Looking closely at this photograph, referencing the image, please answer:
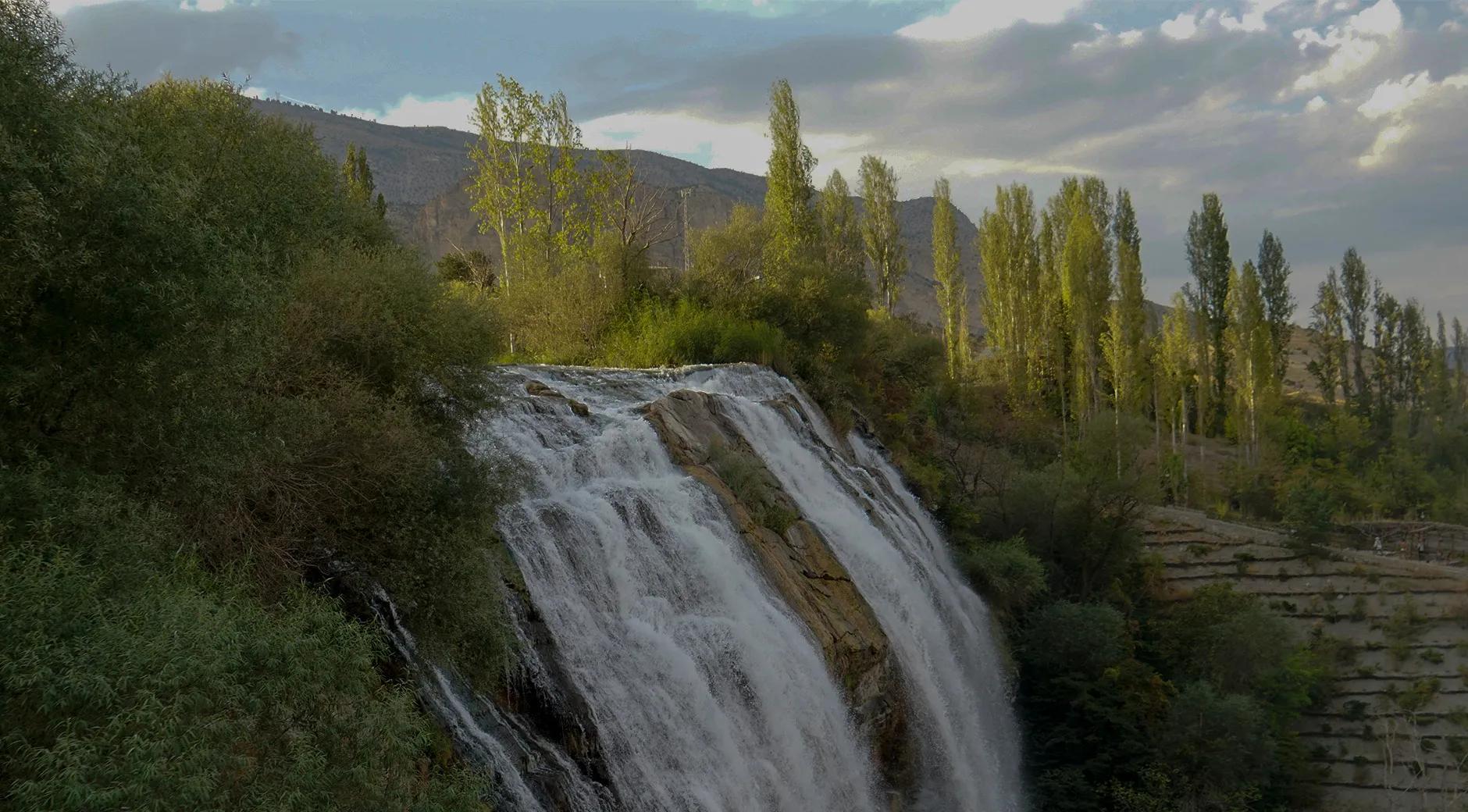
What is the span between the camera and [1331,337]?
5091 centimetres

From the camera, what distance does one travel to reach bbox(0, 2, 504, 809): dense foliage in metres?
4.70

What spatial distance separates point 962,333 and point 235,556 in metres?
Result: 39.7

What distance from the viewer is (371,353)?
1005cm

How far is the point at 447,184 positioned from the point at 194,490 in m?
93.3

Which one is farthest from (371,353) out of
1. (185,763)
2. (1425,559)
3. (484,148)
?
(1425,559)

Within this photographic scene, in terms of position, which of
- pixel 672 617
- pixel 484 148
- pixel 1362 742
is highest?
pixel 484 148

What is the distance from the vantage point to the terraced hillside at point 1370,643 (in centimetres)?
2347

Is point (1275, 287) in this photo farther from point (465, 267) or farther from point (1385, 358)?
point (465, 267)

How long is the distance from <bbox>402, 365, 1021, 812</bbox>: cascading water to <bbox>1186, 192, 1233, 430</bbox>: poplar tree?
33.7 metres

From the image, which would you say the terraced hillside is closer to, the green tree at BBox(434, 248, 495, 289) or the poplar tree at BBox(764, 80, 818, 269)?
the poplar tree at BBox(764, 80, 818, 269)

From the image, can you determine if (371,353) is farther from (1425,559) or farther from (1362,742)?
(1425,559)

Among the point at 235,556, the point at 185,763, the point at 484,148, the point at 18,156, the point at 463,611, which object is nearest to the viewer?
the point at 185,763

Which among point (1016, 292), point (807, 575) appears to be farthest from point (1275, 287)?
point (807, 575)

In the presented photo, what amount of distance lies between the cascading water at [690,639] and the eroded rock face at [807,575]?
28 centimetres
